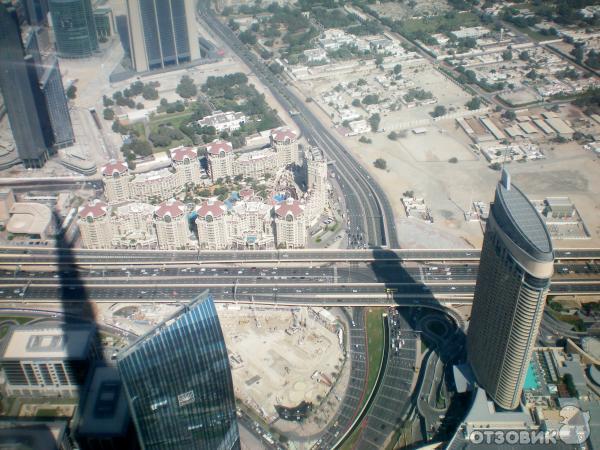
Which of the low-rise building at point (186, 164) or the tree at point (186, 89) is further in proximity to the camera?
the tree at point (186, 89)

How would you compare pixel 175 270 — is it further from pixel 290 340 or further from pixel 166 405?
pixel 166 405

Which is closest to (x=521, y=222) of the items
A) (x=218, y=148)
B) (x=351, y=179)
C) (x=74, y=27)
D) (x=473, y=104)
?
(x=351, y=179)

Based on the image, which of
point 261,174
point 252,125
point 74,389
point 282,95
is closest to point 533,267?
point 74,389

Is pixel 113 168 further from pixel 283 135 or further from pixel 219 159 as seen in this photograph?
pixel 283 135

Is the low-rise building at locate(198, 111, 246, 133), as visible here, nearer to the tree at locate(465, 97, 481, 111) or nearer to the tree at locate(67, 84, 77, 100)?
the tree at locate(67, 84, 77, 100)

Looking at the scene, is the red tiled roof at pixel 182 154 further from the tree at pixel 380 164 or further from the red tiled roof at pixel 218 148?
the tree at pixel 380 164

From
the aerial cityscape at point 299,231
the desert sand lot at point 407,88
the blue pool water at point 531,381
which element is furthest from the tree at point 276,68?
the blue pool water at point 531,381
